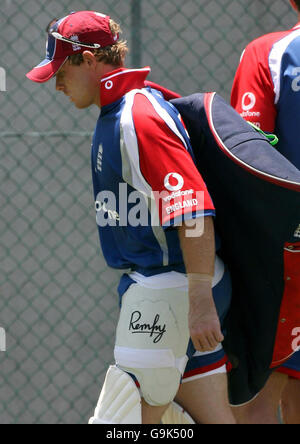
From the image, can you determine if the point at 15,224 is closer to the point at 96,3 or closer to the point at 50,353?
the point at 50,353

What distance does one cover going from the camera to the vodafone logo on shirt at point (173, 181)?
90.6 inches

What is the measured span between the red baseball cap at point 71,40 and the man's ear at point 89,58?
23 millimetres

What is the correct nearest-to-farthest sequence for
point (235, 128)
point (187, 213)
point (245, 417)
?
point (187, 213) < point (235, 128) < point (245, 417)

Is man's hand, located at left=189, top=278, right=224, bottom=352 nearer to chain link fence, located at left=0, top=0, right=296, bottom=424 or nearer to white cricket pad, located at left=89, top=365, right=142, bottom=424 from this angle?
white cricket pad, located at left=89, top=365, right=142, bottom=424

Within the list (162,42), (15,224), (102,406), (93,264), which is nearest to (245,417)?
(102,406)

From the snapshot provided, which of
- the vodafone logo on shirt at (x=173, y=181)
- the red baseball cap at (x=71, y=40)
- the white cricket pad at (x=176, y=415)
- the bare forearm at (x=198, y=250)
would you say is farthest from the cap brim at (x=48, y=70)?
the white cricket pad at (x=176, y=415)

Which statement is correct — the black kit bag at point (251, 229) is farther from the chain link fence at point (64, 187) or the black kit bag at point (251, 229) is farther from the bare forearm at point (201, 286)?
the chain link fence at point (64, 187)

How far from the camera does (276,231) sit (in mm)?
2439

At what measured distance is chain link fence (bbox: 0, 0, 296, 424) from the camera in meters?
4.22

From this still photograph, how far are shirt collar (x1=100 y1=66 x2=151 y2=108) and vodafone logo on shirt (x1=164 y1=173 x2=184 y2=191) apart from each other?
14.4 inches

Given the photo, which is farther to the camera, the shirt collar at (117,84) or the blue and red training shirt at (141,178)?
the shirt collar at (117,84)

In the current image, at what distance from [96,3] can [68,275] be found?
4.57ft

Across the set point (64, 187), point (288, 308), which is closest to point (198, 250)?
point (288, 308)

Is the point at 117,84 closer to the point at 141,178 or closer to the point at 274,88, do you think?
the point at 141,178
